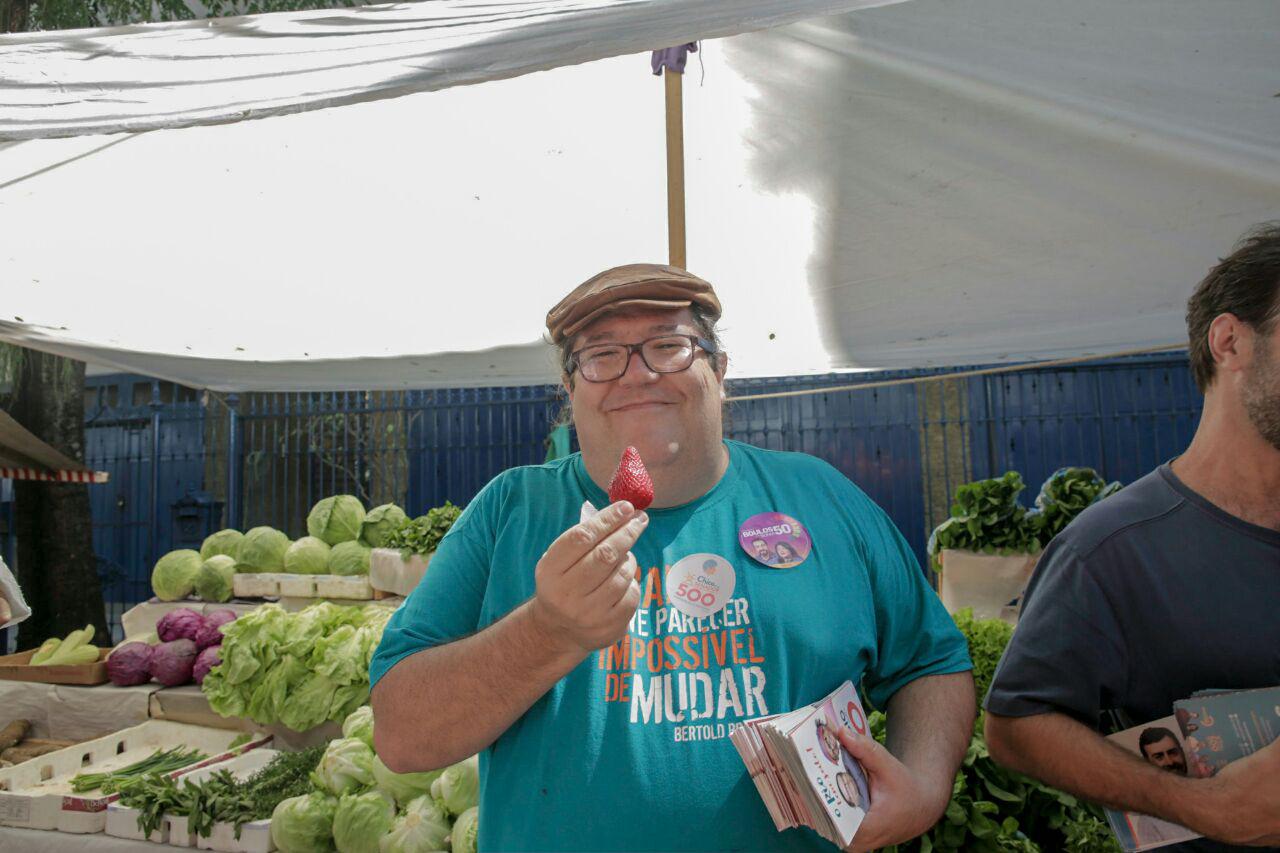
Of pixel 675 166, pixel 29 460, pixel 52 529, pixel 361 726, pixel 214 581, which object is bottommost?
pixel 361 726

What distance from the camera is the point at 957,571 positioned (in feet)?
14.5

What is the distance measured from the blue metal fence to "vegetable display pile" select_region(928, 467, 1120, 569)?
4.20 m

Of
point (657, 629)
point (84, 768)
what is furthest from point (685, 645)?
point (84, 768)

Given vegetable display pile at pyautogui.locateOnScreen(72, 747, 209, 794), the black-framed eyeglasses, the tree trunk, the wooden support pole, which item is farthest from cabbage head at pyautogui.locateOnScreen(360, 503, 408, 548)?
the black-framed eyeglasses

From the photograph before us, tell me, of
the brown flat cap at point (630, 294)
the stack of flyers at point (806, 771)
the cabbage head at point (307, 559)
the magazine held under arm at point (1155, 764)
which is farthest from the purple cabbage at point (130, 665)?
the magazine held under arm at point (1155, 764)

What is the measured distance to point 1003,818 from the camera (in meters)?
2.65

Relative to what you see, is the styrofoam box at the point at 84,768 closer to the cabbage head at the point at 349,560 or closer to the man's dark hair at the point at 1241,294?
the cabbage head at the point at 349,560

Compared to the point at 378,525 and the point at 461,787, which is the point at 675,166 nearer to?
the point at 461,787

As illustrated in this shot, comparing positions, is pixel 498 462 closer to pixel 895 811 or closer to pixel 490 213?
pixel 490 213

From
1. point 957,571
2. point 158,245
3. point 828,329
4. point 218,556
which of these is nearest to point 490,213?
point 158,245

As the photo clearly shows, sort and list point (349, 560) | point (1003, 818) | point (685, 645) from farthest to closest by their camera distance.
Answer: point (349, 560)
point (1003, 818)
point (685, 645)

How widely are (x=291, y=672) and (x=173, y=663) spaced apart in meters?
1.11

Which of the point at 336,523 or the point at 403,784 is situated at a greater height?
the point at 336,523

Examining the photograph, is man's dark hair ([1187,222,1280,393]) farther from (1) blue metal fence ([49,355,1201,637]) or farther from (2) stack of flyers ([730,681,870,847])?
(1) blue metal fence ([49,355,1201,637])
